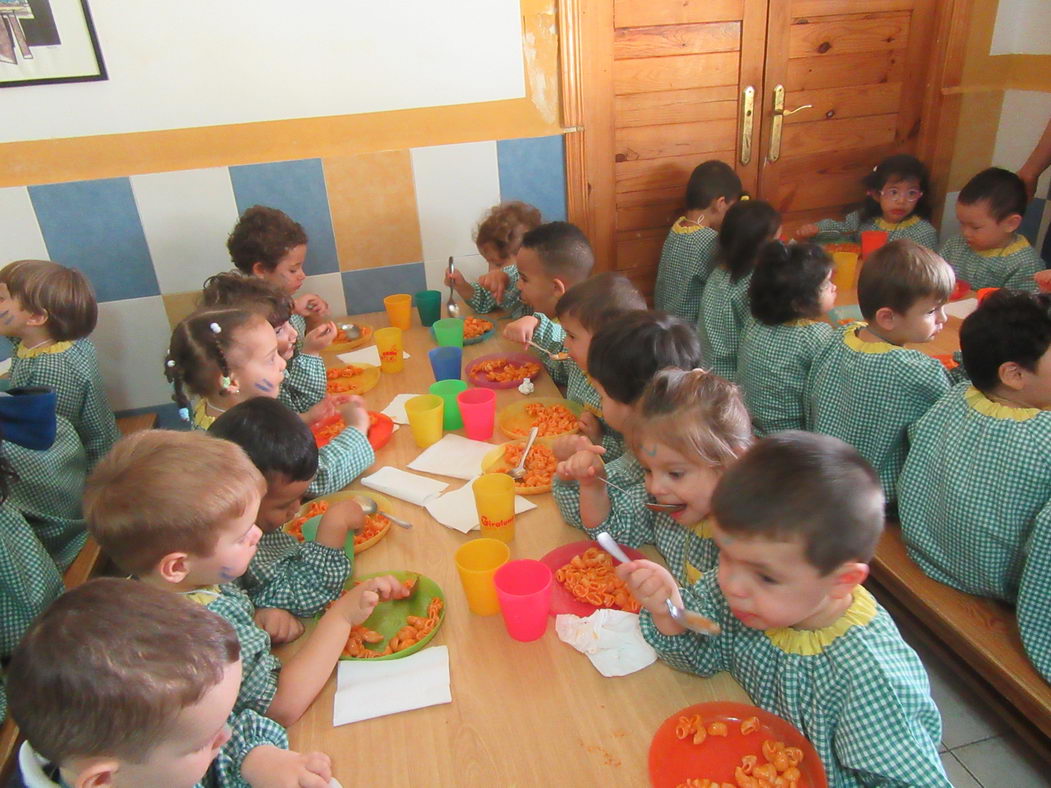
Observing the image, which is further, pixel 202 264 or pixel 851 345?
pixel 202 264

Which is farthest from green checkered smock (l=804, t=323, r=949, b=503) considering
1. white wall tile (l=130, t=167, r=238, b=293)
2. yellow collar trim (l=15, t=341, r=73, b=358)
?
yellow collar trim (l=15, t=341, r=73, b=358)

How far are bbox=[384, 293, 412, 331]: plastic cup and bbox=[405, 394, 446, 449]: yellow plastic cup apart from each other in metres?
0.95

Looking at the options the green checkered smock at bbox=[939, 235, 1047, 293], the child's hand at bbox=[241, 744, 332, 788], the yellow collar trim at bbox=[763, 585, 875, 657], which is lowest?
the green checkered smock at bbox=[939, 235, 1047, 293]

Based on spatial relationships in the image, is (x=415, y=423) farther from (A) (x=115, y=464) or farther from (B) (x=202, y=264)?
(B) (x=202, y=264)

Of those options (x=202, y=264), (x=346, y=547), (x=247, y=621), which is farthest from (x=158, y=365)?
(x=247, y=621)

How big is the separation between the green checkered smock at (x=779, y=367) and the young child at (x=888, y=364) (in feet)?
0.61

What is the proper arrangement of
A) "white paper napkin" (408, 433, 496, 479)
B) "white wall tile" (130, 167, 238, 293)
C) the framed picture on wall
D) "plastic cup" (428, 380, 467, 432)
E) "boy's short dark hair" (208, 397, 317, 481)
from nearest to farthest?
"boy's short dark hair" (208, 397, 317, 481) < "white paper napkin" (408, 433, 496, 479) < "plastic cup" (428, 380, 467, 432) < the framed picture on wall < "white wall tile" (130, 167, 238, 293)

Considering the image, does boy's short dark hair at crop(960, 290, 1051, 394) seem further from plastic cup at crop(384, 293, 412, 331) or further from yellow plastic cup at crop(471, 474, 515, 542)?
plastic cup at crop(384, 293, 412, 331)

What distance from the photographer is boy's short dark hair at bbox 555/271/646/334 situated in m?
2.08

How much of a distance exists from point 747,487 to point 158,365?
305cm

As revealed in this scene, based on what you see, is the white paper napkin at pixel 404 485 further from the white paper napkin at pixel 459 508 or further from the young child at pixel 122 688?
the young child at pixel 122 688

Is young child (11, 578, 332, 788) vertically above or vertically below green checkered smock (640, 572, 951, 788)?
above

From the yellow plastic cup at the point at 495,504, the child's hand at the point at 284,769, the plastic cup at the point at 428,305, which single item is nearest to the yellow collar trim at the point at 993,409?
the yellow plastic cup at the point at 495,504

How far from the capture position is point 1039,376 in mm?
1711
